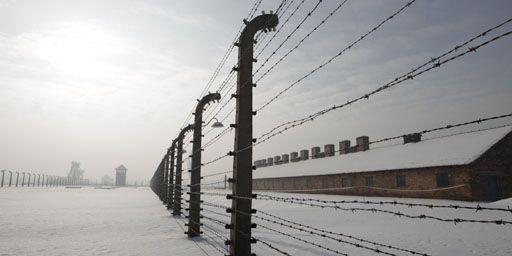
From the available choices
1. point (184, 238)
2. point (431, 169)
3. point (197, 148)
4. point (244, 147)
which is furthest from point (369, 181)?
point (244, 147)

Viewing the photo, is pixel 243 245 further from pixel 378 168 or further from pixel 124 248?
pixel 378 168

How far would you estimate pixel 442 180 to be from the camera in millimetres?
23219

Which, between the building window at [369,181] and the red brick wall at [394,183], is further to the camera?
the building window at [369,181]

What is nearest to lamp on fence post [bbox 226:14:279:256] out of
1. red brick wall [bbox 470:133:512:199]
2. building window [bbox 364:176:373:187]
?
red brick wall [bbox 470:133:512:199]

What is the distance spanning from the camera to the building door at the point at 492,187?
22.0 meters

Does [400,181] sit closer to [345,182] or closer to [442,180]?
[442,180]

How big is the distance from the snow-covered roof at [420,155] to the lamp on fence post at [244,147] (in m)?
21.6

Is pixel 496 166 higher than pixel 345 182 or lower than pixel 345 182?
higher

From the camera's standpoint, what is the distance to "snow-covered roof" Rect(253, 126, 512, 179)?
22969mm

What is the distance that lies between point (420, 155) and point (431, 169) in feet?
8.62

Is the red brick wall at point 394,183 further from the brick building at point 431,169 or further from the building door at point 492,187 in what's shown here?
the building door at point 492,187

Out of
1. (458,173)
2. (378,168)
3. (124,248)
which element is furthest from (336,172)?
(124,248)

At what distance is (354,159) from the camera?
113 ft

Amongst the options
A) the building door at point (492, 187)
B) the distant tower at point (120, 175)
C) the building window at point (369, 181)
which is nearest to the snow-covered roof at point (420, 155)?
the building window at point (369, 181)
